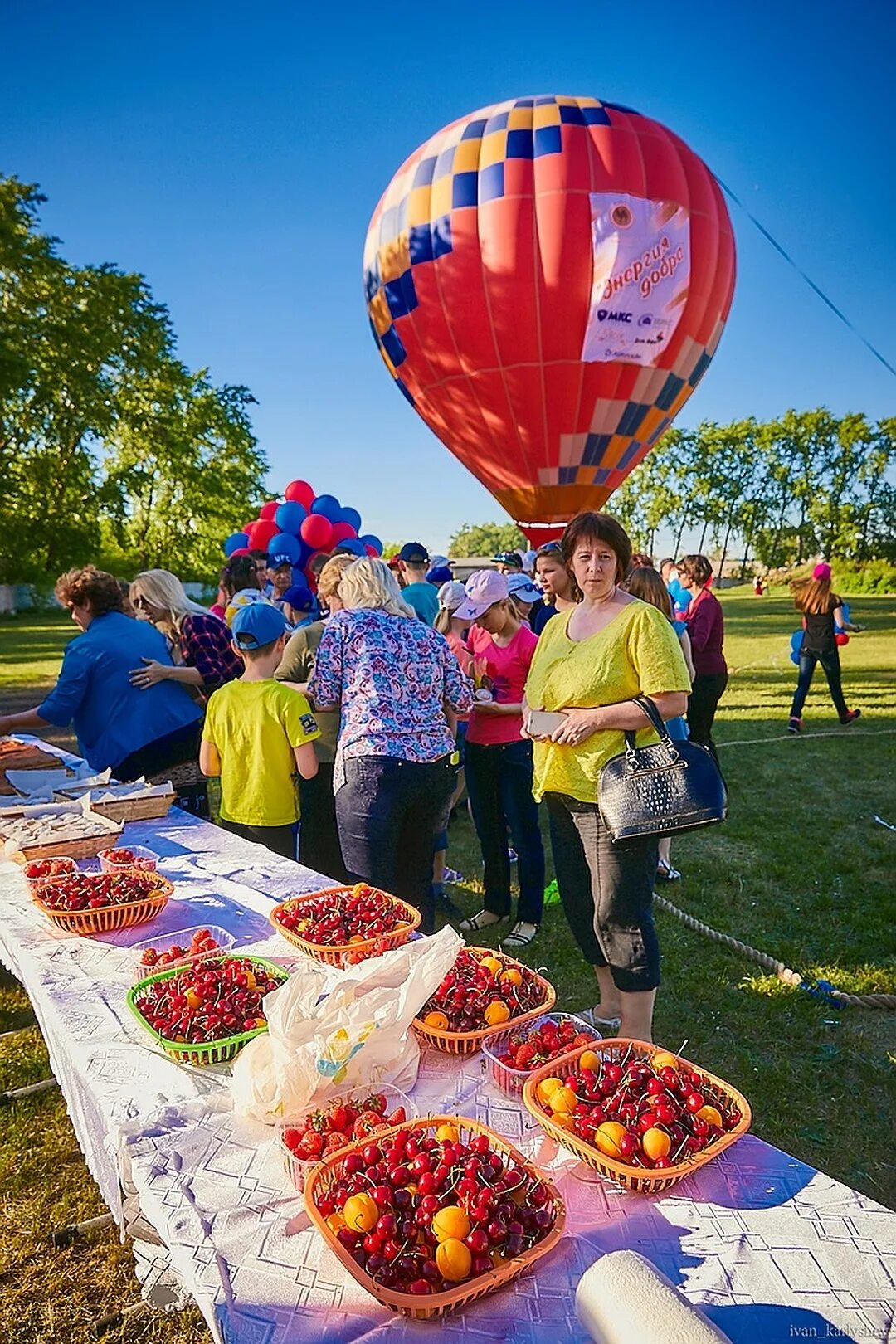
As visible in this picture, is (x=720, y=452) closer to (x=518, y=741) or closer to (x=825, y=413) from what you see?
(x=825, y=413)

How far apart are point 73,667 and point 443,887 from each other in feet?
8.76

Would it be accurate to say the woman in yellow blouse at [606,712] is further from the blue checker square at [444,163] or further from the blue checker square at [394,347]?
the blue checker square at [394,347]

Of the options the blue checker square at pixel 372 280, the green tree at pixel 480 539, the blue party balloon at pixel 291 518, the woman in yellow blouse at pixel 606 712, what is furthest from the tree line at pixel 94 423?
the green tree at pixel 480 539

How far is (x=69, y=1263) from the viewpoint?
243 cm

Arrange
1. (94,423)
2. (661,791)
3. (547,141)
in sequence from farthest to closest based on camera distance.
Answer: (94,423), (547,141), (661,791)

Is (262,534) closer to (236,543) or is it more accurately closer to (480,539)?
(236,543)

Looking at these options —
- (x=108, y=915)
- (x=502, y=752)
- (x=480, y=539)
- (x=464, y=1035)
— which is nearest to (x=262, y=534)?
(x=502, y=752)

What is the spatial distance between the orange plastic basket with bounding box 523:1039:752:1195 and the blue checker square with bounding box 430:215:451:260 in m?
9.93

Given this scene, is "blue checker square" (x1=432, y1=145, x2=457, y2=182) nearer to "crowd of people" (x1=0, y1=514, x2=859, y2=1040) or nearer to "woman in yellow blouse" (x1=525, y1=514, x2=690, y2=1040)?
"crowd of people" (x1=0, y1=514, x2=859, y2=1040)

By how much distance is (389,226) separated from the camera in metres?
10.3

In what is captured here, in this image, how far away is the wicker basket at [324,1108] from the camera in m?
1.42

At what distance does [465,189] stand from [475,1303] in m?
10.7

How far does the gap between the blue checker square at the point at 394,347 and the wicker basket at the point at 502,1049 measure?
33.9 feet

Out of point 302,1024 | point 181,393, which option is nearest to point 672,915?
point 302,1024
